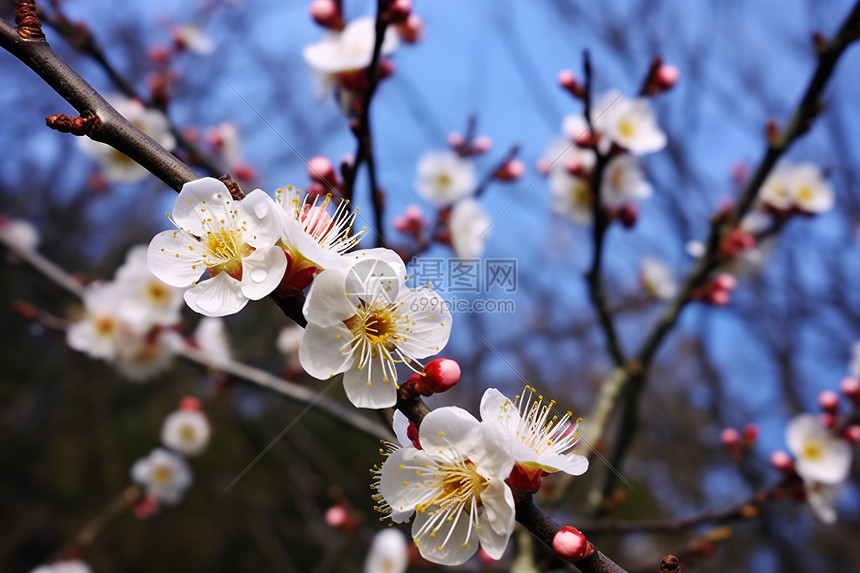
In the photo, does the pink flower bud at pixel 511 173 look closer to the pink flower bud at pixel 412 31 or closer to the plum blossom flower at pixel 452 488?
the pink flower bud at pixel 412 31

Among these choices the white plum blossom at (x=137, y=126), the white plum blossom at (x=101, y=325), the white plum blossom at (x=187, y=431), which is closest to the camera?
the white plum blossom at (x=137, y=126)

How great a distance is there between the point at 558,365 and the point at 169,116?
3978mm

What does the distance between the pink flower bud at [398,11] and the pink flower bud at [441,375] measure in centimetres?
81

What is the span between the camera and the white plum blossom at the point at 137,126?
1905 millimetres

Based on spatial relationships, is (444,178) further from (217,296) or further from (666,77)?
(217,296)

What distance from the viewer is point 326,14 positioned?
1.63 metres

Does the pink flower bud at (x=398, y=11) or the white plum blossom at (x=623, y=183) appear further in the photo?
the white plum blossom at (x=623, y=183)

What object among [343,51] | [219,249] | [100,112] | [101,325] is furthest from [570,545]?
[101,325]

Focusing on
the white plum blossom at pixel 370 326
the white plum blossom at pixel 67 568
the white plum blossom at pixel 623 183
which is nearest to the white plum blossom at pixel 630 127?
the white plum blossom at pixel 623 183

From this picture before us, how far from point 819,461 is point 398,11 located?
1799 mm

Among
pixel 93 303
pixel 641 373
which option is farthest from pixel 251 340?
pixel 641 373

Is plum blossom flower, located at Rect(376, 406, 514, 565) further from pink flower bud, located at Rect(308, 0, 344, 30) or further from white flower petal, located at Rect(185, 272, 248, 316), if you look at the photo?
pink flower bud, located at Rect(308, 0, 344, 30)

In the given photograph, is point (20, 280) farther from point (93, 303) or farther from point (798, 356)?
point (798, 356)

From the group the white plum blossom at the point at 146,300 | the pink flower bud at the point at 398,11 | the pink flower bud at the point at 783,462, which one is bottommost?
the white plum blossom at the point at 146,300
